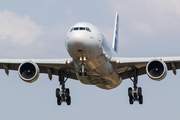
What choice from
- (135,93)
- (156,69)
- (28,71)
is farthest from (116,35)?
(28,71)

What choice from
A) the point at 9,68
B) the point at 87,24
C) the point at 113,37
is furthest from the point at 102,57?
the point at 113,37

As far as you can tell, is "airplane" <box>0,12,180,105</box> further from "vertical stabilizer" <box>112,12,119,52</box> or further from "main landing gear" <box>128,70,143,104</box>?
"vertical stabilizer" <box>112,12,119,52</box>

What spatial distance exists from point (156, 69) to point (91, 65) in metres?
4.65

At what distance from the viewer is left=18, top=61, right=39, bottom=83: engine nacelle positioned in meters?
26.1

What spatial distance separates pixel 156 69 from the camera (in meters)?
25.8

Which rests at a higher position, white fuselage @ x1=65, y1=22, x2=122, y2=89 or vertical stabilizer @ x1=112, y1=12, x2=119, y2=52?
vertical stabilizer @ x1=112, y1=12, x2=119, y2=52

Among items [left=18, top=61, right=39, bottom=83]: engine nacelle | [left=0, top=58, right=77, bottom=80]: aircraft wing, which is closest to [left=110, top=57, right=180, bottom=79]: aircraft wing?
[left=0, top=58, right=77, bottom=80]: aircraft wing

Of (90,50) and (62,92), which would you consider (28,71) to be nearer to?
(62,92)

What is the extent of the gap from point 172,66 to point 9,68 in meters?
13.4

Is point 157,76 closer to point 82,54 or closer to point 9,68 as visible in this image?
point 82,54

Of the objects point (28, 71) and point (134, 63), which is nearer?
point (28, 71)

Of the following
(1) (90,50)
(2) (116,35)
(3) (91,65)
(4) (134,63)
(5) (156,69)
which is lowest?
(5) (156,69)

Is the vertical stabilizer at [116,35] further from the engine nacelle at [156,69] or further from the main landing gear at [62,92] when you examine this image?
the engine nacelle at [156,69]

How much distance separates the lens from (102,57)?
81.9 ft
